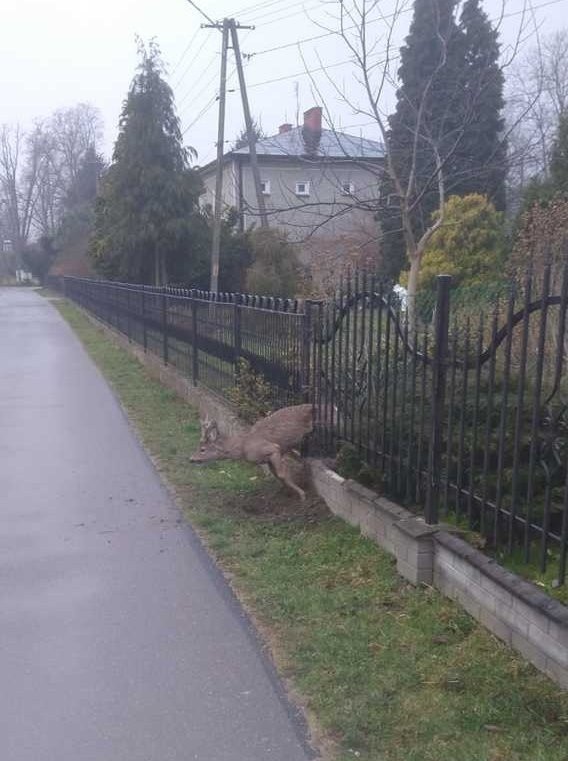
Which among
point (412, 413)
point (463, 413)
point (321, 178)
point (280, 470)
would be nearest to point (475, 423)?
point (463, 413)

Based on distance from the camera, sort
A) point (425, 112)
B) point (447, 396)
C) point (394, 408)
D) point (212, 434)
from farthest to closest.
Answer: point (425, 112)
point (212, 434)
point (394, 408)
point (447, 396)

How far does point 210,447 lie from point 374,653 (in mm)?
4028

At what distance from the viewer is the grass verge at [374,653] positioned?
135 inches

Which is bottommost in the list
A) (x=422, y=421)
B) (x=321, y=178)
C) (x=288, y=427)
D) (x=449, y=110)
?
(x=288, y=427)

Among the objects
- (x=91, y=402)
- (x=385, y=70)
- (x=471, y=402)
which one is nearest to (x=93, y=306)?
(x=91, y=402)

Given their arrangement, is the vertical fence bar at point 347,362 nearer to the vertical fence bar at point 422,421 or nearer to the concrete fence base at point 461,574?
the concrete fence base at point 461,574

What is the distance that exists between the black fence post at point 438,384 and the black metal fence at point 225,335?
2.34 m

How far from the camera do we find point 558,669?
366 cm

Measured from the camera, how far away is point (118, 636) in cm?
467

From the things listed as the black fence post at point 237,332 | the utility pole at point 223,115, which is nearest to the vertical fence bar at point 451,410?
the black fence post at point 237,332

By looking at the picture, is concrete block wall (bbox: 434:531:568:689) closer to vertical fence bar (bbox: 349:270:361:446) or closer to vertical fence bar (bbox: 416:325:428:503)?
vertical fence bar (bbox: 416:325:428:503)

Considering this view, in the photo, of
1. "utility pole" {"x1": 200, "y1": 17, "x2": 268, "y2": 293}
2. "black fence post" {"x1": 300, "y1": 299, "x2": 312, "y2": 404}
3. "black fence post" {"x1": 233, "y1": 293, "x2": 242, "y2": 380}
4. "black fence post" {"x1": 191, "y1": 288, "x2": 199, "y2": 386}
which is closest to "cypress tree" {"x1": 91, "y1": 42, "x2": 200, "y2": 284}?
"utility pole" {"x1": 200, "y1": 17, "x2": 268, "y2": 293}

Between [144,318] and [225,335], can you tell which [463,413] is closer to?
[225,335]

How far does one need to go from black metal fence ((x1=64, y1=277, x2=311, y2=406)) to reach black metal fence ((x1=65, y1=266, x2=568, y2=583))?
0.13 feet
